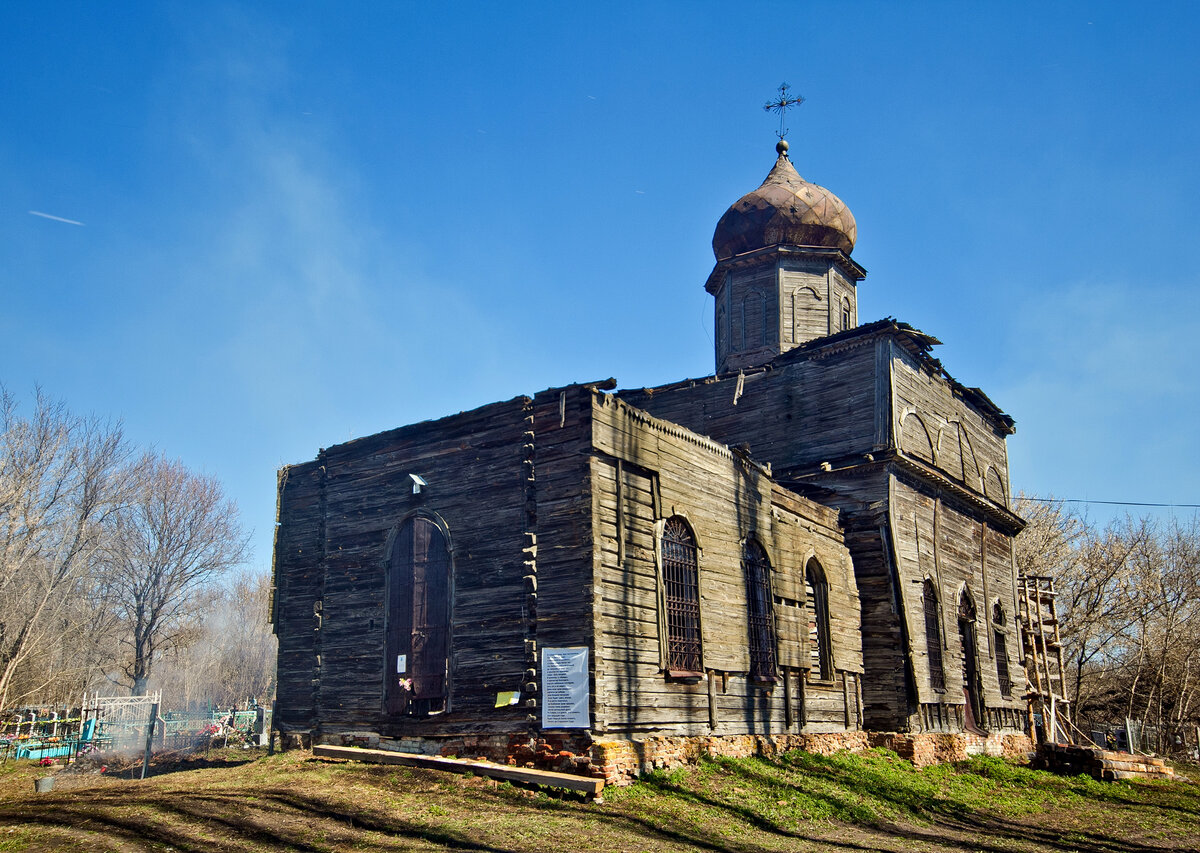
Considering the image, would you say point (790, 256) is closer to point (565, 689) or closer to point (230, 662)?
point (565, 689)

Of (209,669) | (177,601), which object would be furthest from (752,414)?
(209,669)

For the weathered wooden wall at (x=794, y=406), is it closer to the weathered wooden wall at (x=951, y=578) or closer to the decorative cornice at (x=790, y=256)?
the weathered wooden wall at (x=951, y=578)

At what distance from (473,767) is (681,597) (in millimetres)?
4614

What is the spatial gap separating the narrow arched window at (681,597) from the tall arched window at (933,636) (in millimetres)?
9034

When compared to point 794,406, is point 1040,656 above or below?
below

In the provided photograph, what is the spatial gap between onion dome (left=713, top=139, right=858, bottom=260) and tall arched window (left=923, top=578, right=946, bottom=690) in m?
11.2

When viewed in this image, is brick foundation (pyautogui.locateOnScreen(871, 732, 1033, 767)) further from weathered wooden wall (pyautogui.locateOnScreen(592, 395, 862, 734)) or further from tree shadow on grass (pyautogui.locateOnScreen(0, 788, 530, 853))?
Answer: tree shadow on grass (pyautogui.locateOnScreen(0, 788, 530, 853))

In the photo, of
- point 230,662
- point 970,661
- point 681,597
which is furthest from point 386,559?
point 230,662

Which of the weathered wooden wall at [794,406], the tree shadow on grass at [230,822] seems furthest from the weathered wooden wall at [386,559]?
the weathered wooden wall at [794,406]

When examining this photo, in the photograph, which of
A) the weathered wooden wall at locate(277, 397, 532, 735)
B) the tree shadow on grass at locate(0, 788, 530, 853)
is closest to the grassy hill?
the tree shadow on grass at locate(0, 788, 530, 853)

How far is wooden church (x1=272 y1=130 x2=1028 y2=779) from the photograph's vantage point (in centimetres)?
1489

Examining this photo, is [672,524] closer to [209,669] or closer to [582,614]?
[582,614]

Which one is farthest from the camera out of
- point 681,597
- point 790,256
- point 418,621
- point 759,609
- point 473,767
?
point 790,256

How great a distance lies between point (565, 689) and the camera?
14.2 metres
